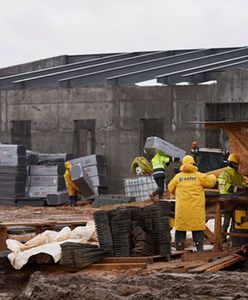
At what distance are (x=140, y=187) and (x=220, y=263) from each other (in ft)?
42.9

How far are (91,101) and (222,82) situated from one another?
4353 millimetres

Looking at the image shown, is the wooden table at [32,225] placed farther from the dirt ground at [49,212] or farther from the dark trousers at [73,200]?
the dark trousers at [73,200]

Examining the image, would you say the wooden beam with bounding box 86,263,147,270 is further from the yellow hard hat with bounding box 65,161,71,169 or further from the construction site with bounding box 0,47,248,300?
the yellow hard hat with bounding box 65,161,71,169

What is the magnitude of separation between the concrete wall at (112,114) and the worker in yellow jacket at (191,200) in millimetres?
13599

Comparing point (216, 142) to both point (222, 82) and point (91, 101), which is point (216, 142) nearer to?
point (222, 82)

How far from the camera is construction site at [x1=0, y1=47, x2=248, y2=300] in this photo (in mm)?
13539

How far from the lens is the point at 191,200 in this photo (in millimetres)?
13641

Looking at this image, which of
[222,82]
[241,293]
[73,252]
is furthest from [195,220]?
[222,82]

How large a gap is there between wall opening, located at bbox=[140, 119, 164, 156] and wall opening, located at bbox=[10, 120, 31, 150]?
4044 mm

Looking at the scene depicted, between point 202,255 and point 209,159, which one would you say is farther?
point 209,159

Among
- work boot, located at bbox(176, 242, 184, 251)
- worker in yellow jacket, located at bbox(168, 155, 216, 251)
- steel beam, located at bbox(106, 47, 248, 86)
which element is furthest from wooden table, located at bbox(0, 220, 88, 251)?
steel beam, located at bbox(106, 47, 248, 86)

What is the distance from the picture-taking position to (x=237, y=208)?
14.0 m

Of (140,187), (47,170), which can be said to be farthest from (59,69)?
(140,187)

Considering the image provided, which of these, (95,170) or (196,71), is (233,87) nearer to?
(196,71)
